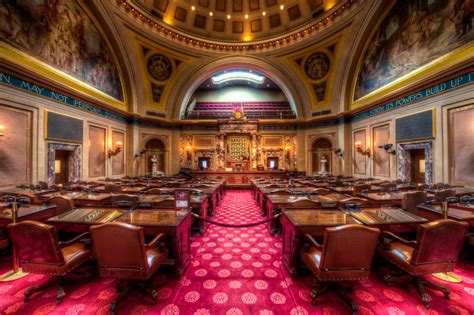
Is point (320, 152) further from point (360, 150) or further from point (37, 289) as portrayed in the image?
point (37, 289)

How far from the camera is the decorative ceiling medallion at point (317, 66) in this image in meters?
13.5

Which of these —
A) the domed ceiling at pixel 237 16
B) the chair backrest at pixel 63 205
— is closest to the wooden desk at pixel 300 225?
the chair backrest at pixel 63 205

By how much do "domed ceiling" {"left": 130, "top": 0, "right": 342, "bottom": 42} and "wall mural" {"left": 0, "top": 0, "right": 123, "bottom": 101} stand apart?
4042 mm

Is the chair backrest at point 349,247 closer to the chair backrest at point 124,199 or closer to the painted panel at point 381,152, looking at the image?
the chair backrest at point 124,199

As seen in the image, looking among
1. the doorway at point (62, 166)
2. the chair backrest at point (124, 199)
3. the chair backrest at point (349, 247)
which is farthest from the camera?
the doorway at point (62, 166)

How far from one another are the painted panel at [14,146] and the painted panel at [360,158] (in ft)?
52.8

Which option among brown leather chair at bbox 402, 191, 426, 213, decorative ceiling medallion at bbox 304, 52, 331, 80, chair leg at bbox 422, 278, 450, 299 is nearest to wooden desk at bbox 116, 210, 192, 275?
chair leg at bbox 422, 278, 450, 299

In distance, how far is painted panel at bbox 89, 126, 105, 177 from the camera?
997 cm

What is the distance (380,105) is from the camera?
1027cm

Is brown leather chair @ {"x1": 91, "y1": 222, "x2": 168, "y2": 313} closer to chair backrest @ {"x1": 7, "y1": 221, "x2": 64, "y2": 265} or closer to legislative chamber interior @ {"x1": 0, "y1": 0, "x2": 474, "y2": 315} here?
legislative chamber interior @ {"x1": 0, "y1": 0, "x2": 474, "y2": 315}

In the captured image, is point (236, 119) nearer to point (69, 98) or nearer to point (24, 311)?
point (69, 98)

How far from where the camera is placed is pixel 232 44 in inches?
566

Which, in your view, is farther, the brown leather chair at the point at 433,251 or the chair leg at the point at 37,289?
the chair leg at the point at 37,289

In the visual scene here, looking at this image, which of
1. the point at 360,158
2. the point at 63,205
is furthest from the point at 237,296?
the point at 360,158
